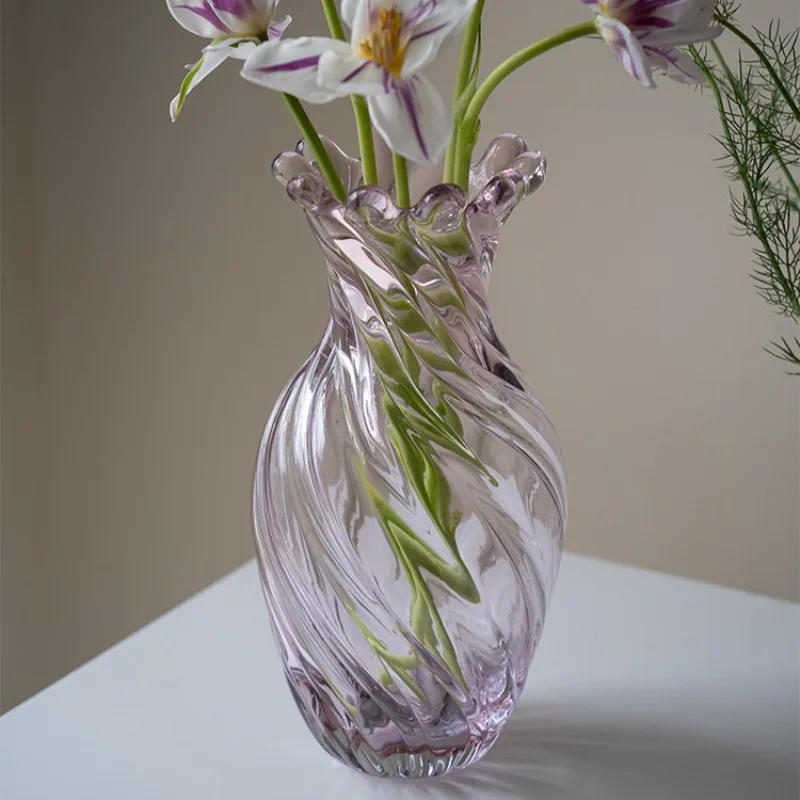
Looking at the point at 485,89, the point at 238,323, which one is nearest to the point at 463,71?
the point at 485,89

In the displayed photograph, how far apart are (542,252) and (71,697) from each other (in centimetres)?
74

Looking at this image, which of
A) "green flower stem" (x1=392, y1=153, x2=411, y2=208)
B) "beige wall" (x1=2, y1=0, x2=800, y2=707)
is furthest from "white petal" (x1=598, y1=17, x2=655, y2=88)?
"beige wall" (x1=2, y1=0, x2=800, y2=707)

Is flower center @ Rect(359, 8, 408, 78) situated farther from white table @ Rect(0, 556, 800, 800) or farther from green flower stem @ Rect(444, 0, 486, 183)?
white table @ Rect(0, 556, 800, 800)

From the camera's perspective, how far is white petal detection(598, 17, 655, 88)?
394 millimetres

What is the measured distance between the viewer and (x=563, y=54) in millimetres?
1086

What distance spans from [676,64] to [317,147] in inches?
6.6

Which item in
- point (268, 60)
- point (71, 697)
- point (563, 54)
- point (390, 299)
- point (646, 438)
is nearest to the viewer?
point (268, 60)

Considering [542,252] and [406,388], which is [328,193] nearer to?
[406,388]

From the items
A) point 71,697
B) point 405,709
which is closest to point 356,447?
point 405,709

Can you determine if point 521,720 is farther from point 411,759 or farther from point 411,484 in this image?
point 411,484

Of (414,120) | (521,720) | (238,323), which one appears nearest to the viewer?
(414,120)

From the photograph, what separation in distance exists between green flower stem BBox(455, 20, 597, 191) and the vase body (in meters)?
0.02

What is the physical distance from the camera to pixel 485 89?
0.48 metres

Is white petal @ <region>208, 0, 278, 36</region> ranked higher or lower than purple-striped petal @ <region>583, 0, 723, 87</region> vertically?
lower
